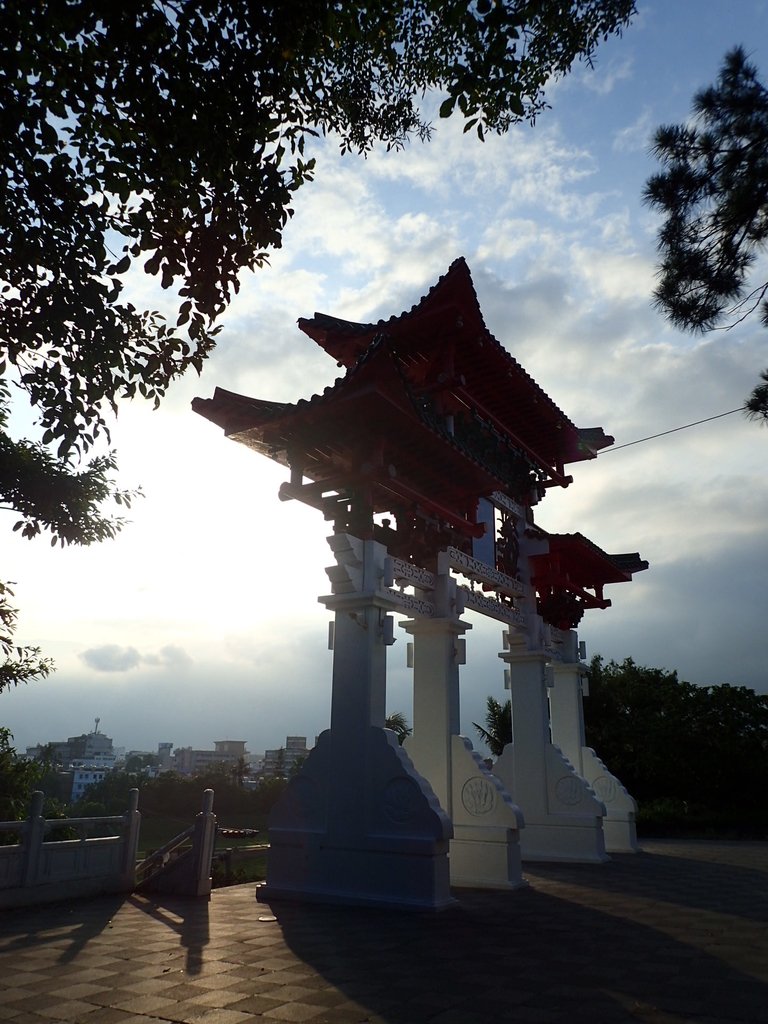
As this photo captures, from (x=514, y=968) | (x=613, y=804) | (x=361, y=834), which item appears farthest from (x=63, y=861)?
(x=613, y=804)

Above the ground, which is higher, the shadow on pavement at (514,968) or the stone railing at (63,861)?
the stone railing at (63,861)

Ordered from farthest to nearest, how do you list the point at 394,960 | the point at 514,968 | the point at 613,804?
the point at 613,804 → the point at 394,960 → the point at 514,968

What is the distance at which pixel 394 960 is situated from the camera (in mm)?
5574

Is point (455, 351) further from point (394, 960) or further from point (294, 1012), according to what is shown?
point (294, 1012)

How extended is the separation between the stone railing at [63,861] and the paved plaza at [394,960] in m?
0.21

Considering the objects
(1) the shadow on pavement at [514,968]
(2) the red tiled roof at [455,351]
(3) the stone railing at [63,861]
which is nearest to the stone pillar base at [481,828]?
(1) the shadow on pavement at [514,968]

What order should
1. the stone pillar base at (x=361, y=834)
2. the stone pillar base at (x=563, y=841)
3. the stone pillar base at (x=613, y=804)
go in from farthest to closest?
the stone pillar base at (x=613, y=804), the stone pillar base at (x=563, y=841), the stone pillar base at (x=361, y=834)

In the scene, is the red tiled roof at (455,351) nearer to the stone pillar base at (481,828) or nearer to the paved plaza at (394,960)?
the stone pillar base at (481,828)

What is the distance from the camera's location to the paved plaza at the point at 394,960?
173 inches

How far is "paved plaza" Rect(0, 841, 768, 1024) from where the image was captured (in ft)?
14.4

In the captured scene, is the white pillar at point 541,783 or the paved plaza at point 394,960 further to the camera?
the white pillar at point 541,783

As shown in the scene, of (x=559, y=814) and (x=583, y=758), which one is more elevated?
(x=583, y=758)

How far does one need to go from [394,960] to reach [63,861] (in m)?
4.76

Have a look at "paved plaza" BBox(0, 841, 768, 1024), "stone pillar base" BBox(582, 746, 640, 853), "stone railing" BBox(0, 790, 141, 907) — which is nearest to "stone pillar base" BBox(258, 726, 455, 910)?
"paved plaza" BBox(0, 841, 768, 1024)
